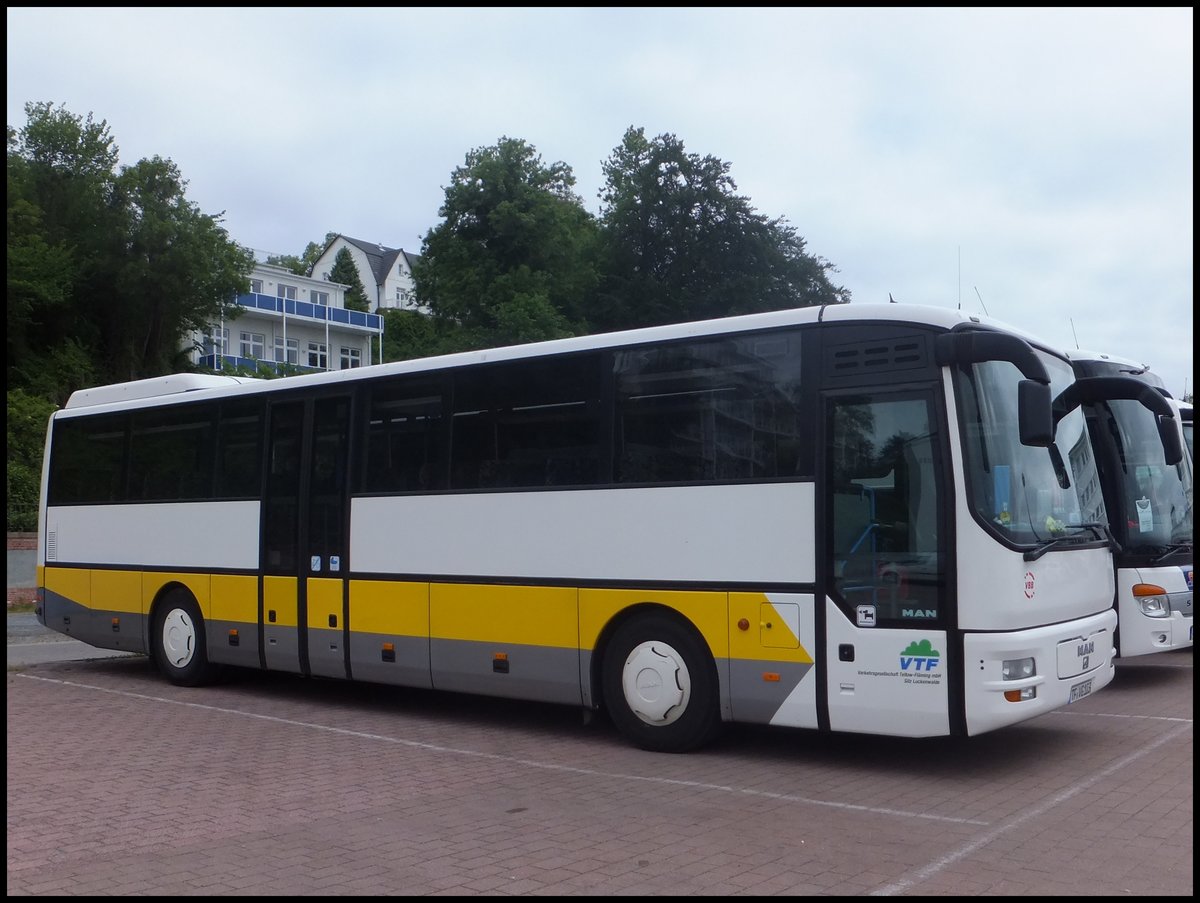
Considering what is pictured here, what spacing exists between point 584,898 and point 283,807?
284 cm

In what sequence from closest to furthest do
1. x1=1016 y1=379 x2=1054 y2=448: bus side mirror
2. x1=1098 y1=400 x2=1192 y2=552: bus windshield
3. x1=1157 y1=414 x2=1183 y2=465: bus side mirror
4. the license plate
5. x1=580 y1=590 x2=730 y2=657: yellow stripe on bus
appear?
x1=1016 y1=379 x2=1054 y2=448: bus side mirror, the license plate, x1=580 y1=590 x2=730 y2=657: yellow stripe on bus, x1=1157 y1=414 x2=1183 y2=465: bus side mirror, x1=1098 y1=400 x2=1192 y2=552: bus windshield

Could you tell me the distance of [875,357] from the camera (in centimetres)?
866

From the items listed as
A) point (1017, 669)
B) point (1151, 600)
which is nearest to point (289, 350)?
point (1151, 600)

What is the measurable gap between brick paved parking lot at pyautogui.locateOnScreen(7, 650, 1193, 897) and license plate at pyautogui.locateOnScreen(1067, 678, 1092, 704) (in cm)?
50

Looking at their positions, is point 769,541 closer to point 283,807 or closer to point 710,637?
point 710,637

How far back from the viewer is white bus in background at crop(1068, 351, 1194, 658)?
12.0m

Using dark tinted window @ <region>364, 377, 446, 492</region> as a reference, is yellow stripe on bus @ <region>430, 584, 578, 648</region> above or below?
below

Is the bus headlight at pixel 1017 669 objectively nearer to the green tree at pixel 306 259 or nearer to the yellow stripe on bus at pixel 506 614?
the yellow stripe on bus at pixel 506 614

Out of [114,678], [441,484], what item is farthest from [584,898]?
[114,678]

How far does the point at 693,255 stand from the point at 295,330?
4335 centimetres

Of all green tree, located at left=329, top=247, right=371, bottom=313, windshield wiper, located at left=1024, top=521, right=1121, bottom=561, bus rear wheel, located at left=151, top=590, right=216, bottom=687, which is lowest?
bus rear wheel, located at left=151, top=590, right=216, bottom=687

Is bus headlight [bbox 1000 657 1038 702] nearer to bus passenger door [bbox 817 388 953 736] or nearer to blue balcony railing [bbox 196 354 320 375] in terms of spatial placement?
bus passenger door [bbox 817 388 953 736]

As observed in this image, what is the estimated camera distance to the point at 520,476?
416 inches

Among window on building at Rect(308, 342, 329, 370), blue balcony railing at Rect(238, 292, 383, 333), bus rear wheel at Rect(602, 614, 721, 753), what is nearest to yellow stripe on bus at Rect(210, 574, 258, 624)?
bus rear wheel at Rect(602, 614, 721, 753)
